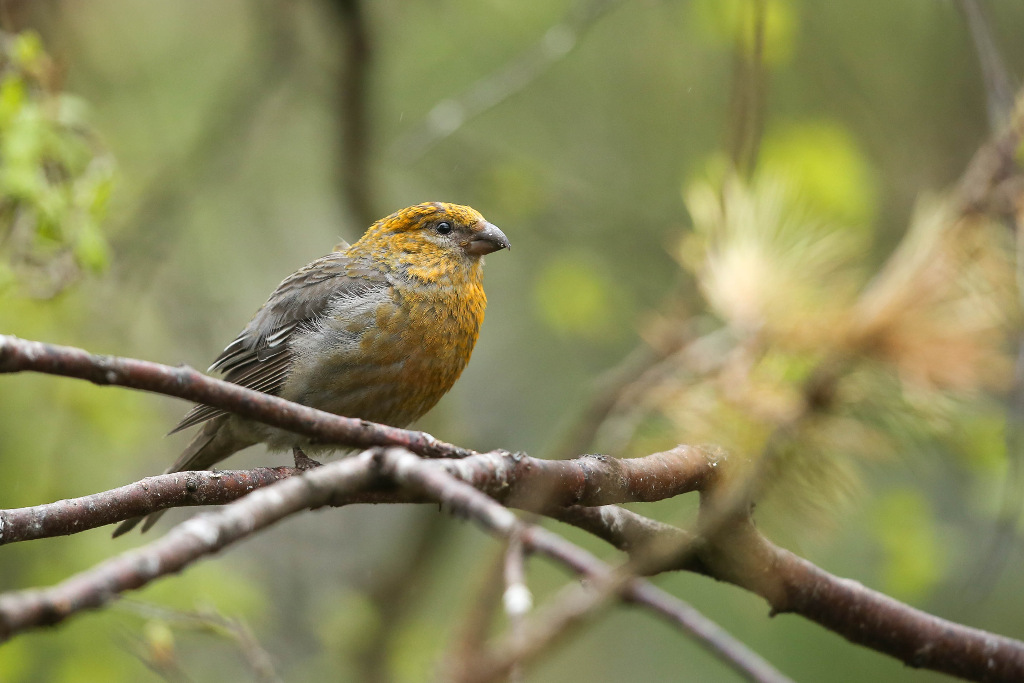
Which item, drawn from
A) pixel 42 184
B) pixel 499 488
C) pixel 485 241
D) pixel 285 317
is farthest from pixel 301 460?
pixel 499 488

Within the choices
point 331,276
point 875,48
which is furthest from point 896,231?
point 331,276

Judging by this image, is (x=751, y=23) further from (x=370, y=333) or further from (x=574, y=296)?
(x=370, y=333)

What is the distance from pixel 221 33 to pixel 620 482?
25.1 ft

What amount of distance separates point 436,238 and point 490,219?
2.88m

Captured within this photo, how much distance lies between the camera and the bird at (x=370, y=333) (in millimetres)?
4977

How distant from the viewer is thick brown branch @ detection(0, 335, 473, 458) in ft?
6.41

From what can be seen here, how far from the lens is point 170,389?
2150mm

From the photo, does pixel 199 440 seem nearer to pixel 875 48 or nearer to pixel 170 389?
pixel 170 389

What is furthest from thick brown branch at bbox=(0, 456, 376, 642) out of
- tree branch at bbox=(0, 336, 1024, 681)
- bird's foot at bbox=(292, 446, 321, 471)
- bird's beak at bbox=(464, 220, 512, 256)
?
bird's beak at bbox=(464, 220, 512, 256)

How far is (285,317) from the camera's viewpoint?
216 inches

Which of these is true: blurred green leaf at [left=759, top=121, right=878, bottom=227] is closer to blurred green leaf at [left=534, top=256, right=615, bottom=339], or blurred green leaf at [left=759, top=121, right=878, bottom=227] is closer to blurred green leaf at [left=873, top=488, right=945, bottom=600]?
blurred green leaf at [left=534, top=256, right=615, bottom=339]

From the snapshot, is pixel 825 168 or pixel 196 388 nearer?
pixel 196 388

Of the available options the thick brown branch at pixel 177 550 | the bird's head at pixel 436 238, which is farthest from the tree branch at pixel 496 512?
the bird's head at pixel 436 238

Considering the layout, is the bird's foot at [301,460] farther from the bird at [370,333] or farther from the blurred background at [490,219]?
the blurred background at [490,219]
